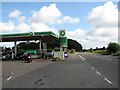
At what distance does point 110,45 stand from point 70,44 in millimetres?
84046

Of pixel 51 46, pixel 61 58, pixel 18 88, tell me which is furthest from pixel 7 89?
pixel 51 46

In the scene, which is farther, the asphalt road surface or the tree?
the tree

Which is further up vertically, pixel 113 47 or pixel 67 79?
pixel 113 47

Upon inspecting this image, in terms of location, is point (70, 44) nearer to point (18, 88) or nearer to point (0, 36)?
point (0, 36)

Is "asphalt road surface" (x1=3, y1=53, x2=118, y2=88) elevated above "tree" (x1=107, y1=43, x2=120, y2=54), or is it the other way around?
"tree" (x1=107, y1=43, x2=120, y2=54)

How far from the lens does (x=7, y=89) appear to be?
609 cm

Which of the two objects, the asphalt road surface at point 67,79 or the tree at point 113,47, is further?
the tree at point 113,47

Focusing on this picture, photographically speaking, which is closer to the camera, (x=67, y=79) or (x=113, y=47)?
(x=67, y=79)

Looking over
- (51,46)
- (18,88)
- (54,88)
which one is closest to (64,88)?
(54,88)

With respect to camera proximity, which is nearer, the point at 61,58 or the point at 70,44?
the point at 61,58

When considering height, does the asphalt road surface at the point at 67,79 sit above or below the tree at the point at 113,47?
below

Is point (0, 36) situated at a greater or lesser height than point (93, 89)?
greater

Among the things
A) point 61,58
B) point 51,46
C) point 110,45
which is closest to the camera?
point 61,58

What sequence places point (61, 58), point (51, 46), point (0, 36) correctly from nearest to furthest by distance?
point (61, 58)
point (0, 36)
point (51, 46)
